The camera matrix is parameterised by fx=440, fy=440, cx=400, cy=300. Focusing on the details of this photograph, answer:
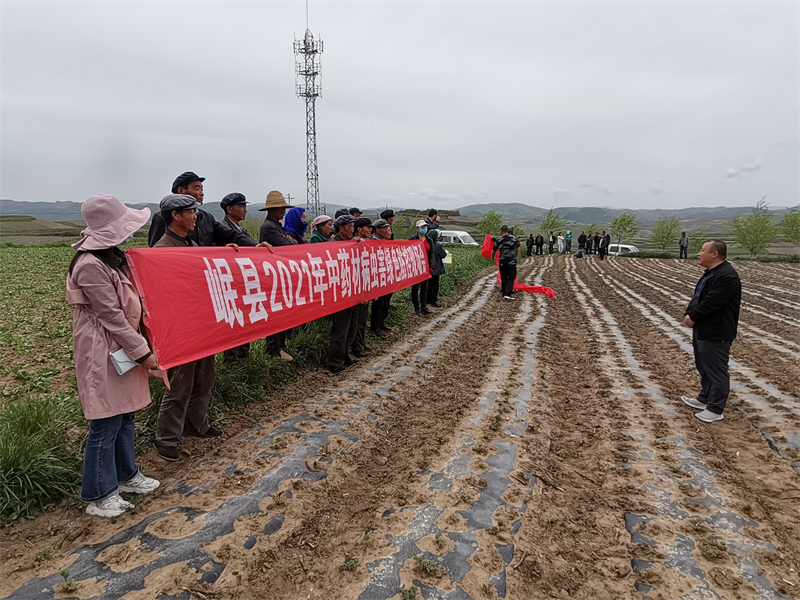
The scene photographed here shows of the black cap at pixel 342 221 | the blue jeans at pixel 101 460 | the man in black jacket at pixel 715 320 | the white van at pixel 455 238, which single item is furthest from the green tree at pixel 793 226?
the blue jeans at pixel 101 460

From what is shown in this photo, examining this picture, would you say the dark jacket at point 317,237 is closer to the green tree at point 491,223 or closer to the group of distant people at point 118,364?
the group of distant people at point 118,364

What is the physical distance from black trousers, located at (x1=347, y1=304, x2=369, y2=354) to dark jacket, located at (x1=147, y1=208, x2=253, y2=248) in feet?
6.01

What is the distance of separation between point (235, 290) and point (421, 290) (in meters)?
5.85

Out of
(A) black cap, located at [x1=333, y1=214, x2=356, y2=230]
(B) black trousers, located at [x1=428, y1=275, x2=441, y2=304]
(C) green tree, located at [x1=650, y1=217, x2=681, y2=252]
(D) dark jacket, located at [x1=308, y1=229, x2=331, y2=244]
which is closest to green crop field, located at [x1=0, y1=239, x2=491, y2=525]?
(D) dark jacket, located at [x1=308, y1=229, x2=331, y2=244]

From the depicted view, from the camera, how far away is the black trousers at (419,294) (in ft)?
29.7

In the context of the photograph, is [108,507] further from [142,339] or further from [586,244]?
[586,244]

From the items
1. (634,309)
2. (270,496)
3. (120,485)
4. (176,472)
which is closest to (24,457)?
(120,485)

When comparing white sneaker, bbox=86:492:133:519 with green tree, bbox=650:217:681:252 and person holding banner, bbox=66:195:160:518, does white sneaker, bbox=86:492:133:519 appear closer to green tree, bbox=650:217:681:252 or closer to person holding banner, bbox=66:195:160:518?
person holding banner, bbox=66:195:160:518

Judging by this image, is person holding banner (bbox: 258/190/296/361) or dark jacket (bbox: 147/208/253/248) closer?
dark jacket (bbox: 147/208/253/248)

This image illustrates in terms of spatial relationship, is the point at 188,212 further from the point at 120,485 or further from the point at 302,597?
the point at 302,597

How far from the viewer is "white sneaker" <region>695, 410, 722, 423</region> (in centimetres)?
412

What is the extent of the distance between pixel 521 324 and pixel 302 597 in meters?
7.11

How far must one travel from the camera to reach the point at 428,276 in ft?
31.6

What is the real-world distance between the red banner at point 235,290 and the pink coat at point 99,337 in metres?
0.40
